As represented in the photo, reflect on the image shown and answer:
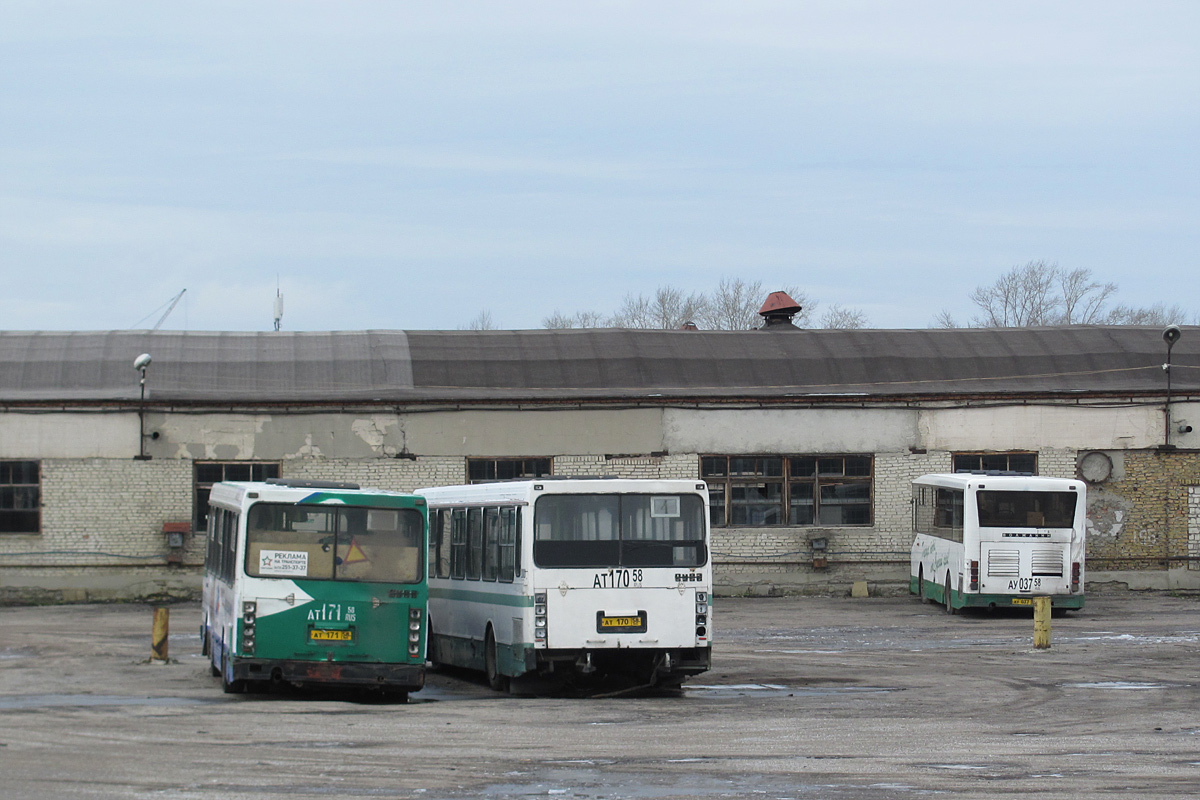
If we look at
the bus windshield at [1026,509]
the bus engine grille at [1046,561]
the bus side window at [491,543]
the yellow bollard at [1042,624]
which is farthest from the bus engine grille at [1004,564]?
the bus side window at [491,543]

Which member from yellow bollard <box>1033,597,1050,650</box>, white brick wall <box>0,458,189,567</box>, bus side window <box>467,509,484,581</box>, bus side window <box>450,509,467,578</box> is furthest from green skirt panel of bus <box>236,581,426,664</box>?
white brick wall <box>0,458,189,567</box>

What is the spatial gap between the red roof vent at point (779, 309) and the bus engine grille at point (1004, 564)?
15264mm

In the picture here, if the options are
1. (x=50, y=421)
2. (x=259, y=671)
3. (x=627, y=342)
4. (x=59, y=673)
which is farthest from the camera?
(x=627, y=342)

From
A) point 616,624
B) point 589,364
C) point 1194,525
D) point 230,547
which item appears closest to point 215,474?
point 589,364

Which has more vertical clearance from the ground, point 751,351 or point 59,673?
point 751,351

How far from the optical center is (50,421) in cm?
3141

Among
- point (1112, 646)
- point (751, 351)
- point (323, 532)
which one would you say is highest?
point (751, 351)

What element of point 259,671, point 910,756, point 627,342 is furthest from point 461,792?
point 627,342

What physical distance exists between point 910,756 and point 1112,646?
37.9 feet

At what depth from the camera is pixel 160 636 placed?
19.8m

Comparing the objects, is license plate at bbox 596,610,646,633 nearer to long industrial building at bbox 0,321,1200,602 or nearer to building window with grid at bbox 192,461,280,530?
long industrial building at bbox 0,321,1200,602

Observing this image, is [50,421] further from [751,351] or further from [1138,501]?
[1138,501]

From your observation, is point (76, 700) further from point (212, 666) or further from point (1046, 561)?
point (1046, 561)

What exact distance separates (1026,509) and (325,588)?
53.2 ft
